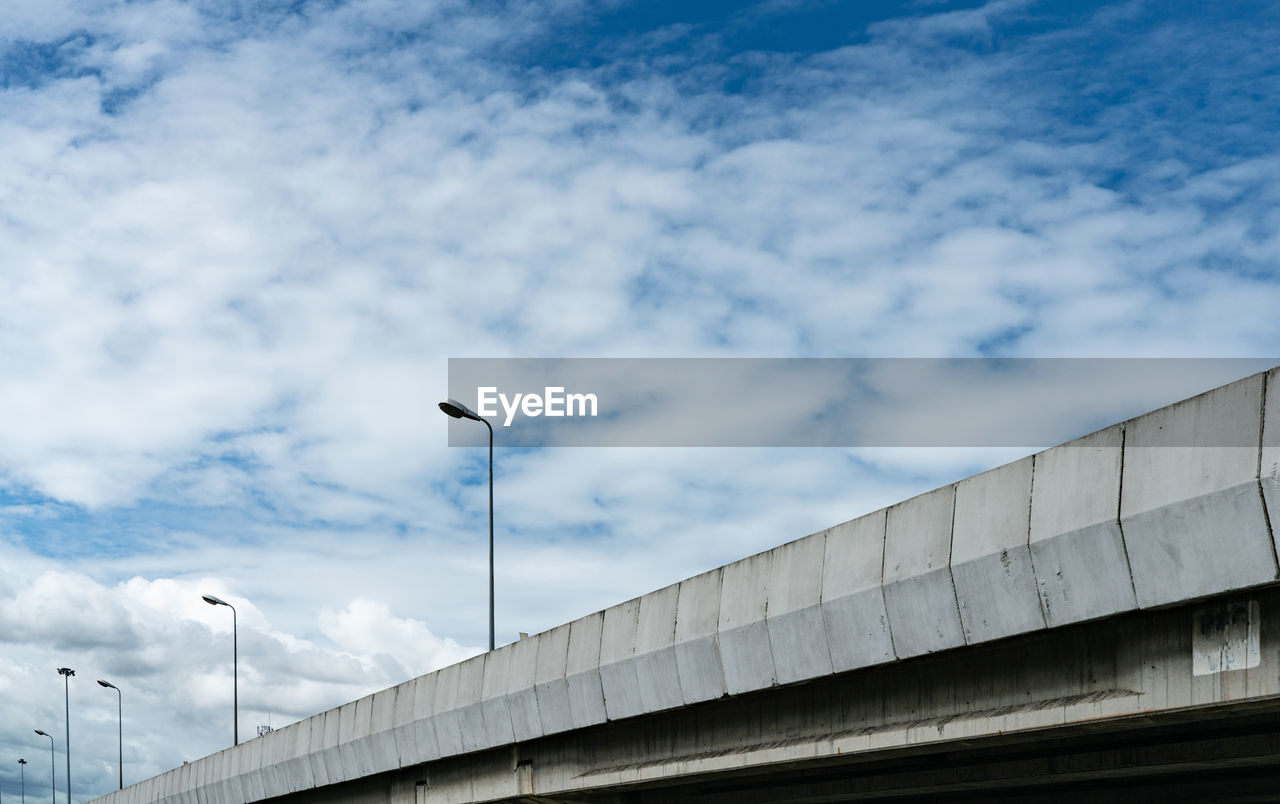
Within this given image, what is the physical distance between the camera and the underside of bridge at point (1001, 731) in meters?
10.7

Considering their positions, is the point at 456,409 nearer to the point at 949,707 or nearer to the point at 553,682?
the point at 553,682

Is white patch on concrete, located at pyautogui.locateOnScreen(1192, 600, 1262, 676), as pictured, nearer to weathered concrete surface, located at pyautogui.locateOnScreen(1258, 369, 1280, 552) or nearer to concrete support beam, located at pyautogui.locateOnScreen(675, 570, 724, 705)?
weathered concrete surface, located at pyautogui.locateOnScreen(1258, 369, 1280, 552)

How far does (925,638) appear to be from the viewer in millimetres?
12852

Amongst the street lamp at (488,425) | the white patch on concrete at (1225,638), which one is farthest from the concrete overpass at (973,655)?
the street lamp at (488,425)

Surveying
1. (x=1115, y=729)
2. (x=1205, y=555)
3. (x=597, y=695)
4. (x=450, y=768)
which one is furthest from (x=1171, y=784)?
(x=450, y=768)

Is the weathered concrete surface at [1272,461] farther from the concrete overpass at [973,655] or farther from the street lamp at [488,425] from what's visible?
the street lamp at [488,425]

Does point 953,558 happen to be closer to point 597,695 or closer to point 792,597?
point 792,597

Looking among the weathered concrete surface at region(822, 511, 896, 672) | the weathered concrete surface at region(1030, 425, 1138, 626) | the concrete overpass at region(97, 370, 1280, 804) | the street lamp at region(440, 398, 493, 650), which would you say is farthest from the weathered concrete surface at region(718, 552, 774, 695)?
the street lamp at region(440, 398, 493, 650)

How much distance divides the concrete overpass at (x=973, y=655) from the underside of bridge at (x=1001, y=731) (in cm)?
3

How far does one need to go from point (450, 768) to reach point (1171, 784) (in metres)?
13.3

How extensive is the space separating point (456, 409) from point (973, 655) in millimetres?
17443

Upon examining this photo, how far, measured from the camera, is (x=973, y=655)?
42.5 feet

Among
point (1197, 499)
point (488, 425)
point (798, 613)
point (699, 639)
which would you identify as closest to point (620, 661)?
point (699, 639)

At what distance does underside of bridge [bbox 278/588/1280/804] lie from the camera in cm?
1071
